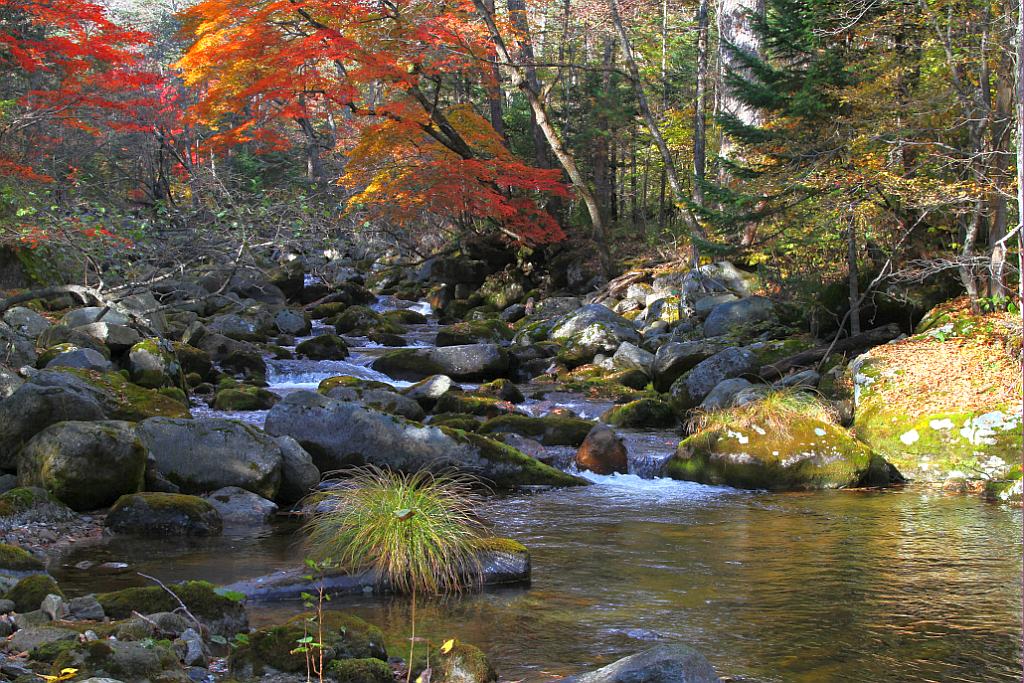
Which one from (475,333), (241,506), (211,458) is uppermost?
(475,333)

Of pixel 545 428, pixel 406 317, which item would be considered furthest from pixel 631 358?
pixel 406 317

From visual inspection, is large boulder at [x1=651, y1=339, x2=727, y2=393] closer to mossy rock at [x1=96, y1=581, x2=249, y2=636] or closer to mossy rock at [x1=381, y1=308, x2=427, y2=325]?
mossy rock at [x1=381, y1=308, x2=427, y2=325]

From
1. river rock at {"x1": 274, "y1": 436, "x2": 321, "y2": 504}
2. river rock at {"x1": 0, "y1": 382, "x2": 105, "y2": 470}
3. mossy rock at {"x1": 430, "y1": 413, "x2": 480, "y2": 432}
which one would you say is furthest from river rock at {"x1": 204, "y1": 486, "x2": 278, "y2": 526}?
mossy rock at {"x1": 430, "y1": 413, "x2": 480, "y2": 432}

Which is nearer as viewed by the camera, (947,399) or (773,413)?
(773,413)

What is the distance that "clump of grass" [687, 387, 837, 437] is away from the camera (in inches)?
432

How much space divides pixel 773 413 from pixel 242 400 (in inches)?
289

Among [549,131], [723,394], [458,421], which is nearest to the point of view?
[458,421]

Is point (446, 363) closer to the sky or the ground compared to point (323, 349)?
closer to the ground

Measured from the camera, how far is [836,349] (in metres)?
14.1

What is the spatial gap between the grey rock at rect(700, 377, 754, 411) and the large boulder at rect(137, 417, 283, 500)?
625 centimetres

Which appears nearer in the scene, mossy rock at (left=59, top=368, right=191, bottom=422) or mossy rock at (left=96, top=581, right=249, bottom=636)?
mossy rock at (left=96, top=581, right=249, bottom=636)

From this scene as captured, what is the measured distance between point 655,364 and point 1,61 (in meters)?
15.7

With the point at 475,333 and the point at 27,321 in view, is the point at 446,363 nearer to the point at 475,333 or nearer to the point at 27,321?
the point at 475,333

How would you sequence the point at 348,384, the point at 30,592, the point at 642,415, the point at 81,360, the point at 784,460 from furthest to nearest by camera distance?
the point at 348,384 < the point at 642,415 < the point at 81,360 < the point at 784,460 < the point at 30,592
